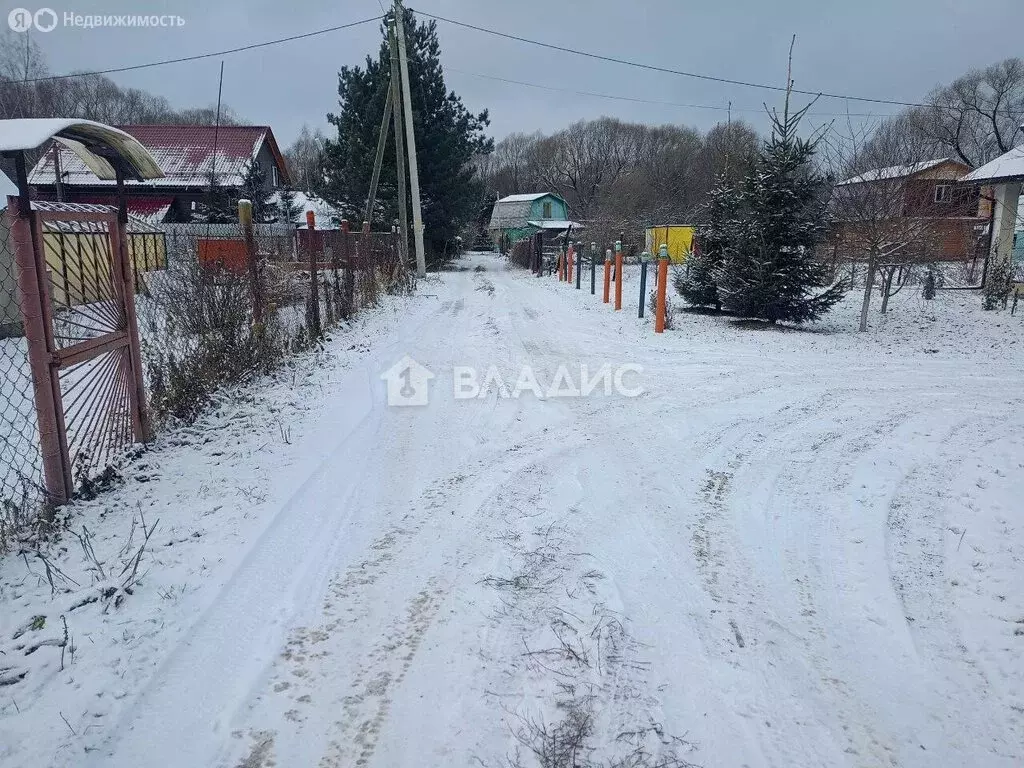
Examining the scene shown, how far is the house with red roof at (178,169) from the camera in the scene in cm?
2875

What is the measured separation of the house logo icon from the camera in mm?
6242

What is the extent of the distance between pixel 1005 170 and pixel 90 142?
19706mm

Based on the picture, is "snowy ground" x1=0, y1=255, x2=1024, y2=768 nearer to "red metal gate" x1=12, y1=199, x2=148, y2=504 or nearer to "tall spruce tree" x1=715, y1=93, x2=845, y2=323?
"red metal gate" x1=12, y1=199, x2=148, y2=504

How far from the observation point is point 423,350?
8.75 m

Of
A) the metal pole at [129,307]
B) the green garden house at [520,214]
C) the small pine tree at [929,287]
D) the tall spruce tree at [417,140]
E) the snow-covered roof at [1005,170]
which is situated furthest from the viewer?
the green garden house at [520,214]

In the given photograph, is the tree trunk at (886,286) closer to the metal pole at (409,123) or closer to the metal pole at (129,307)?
the metal pole at (129,307)

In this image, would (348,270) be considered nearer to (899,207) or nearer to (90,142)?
(90,142)

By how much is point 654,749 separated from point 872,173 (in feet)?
41.7

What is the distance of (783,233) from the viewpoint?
1088 cm

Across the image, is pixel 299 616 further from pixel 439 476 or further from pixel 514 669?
pixel 439 476

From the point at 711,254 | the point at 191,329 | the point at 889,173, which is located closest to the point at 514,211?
the point at 711,254

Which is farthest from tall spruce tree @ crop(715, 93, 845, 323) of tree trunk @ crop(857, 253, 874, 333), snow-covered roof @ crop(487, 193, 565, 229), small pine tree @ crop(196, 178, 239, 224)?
snow-covered roof @ crop(487, 193, 565, 229)

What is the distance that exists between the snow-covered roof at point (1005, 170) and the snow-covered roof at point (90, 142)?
60.3ft

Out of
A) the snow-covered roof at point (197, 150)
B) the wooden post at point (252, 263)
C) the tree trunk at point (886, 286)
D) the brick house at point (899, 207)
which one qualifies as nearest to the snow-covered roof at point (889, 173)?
the brick house at point (899, 207)
